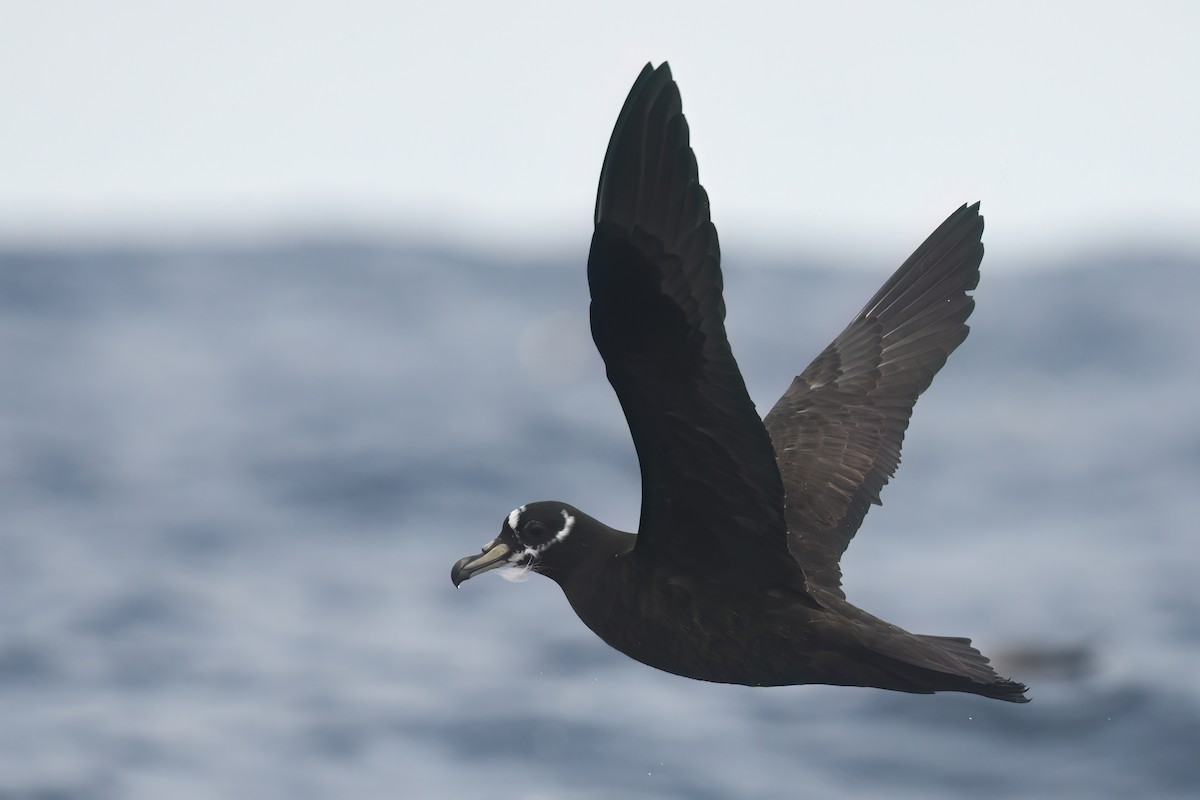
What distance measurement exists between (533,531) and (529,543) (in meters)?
0.06

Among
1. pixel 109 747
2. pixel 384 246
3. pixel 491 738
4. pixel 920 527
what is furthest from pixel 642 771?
pixel 384 246

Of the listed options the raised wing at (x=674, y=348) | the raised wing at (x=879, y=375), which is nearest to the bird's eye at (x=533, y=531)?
the raised wing at (x=674, y=348)

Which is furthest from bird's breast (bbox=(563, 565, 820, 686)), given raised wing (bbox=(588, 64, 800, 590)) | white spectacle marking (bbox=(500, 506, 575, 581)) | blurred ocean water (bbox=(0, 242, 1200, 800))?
blurred ocean water (bbox=(0, 242, 1200, 800))

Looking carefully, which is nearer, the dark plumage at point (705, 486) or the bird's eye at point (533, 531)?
the dark plumage at point (705, 486)

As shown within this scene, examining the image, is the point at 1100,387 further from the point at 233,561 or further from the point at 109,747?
the point at 109,747

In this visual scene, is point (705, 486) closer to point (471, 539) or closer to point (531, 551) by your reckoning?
Answer: point (531, 551)

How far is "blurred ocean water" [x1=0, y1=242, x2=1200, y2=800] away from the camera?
1228 inches

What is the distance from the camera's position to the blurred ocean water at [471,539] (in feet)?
102

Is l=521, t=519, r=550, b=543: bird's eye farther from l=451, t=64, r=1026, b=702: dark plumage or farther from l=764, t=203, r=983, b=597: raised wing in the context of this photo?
l=764, t=203, r=983, b=597: raised wing

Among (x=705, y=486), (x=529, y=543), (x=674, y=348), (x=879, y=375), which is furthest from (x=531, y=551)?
(x=879, y=375)

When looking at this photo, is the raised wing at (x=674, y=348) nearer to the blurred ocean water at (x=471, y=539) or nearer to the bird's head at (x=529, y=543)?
the bird's head at (x=529, y=543)

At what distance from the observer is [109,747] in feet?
105

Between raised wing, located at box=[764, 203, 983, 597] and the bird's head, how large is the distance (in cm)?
163

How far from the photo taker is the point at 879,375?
1077 cm
